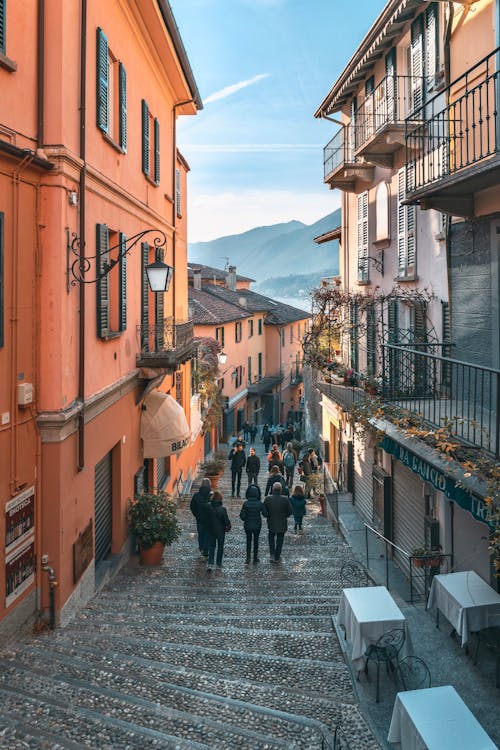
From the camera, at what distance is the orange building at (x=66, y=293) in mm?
7270

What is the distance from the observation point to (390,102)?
14.5 meters

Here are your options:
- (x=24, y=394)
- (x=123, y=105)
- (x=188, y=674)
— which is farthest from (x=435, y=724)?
(x=123, y=105)

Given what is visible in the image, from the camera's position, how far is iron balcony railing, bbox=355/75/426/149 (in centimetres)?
1331

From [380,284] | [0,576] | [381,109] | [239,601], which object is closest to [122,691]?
[0,576]

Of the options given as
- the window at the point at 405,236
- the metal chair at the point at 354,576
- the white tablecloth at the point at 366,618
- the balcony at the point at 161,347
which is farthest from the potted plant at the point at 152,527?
the window at the point at 405,236

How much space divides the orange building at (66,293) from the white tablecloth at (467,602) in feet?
16.8

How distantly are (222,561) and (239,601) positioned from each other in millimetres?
2499

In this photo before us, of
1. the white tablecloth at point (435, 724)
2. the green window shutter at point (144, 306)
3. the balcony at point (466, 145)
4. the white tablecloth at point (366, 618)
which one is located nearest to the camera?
the white tablecloth at point (435, 724)

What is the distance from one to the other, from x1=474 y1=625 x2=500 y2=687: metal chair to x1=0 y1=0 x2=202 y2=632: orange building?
531cm

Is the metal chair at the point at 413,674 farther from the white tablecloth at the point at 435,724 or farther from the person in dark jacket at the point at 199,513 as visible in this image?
the person in dark jacket at the point at 199,513

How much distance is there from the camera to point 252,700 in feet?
21.4

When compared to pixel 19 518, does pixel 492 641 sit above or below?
below

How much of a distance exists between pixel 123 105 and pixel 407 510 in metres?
9.76

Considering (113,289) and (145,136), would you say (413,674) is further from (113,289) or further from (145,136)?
(145,136)
